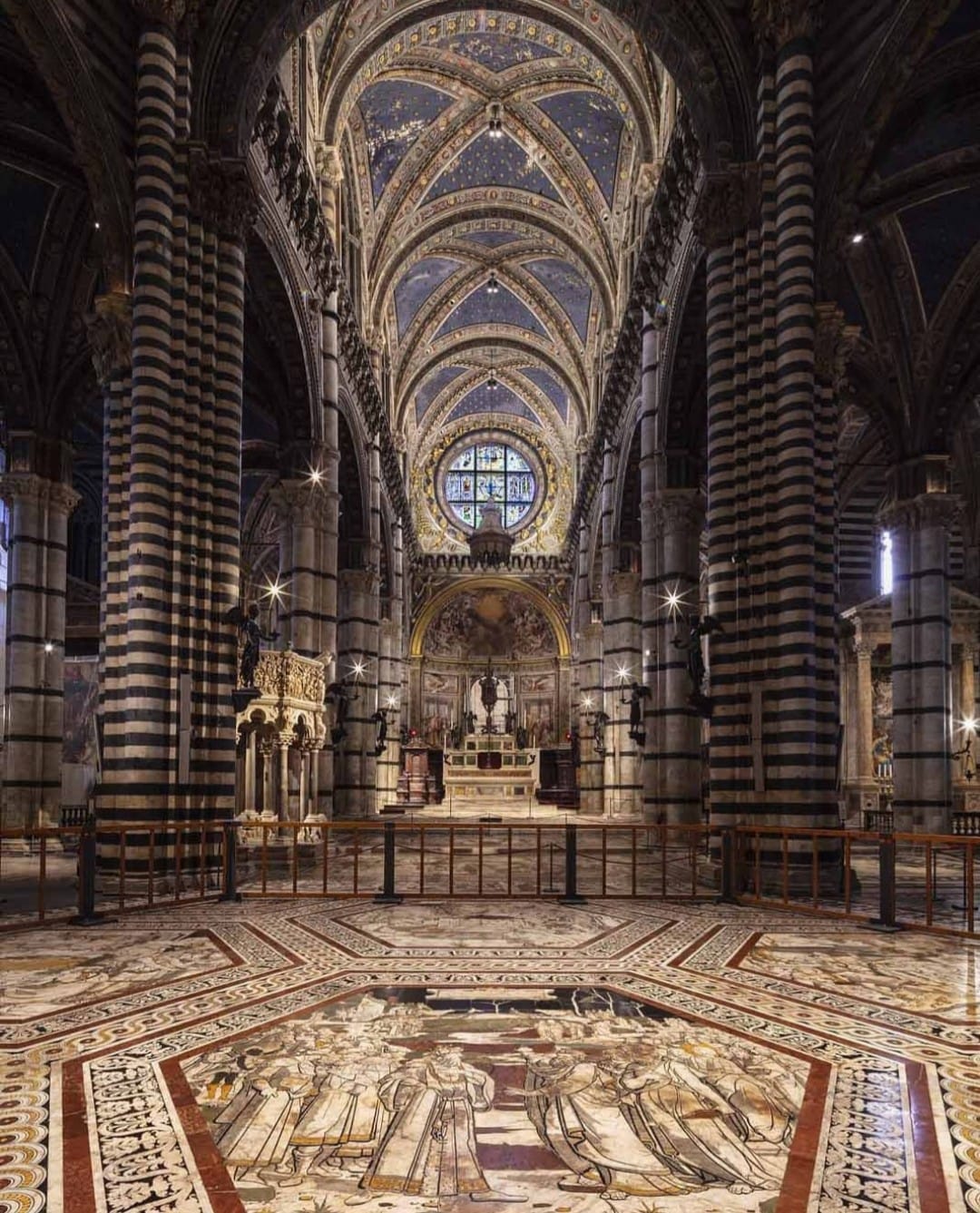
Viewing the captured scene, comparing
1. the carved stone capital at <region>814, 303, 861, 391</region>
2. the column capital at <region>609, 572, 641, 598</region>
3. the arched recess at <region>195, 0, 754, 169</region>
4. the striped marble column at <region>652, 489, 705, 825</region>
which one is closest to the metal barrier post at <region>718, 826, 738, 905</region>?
the carved stone capital at <region>814, 303, 861, 391</region>

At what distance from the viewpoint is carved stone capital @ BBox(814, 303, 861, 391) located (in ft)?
46.4

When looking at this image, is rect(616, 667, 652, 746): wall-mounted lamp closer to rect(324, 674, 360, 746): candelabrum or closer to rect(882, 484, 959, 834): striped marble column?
rect(882, 484, 959, 834): striped marble column

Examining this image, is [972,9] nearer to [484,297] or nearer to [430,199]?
[430,199]

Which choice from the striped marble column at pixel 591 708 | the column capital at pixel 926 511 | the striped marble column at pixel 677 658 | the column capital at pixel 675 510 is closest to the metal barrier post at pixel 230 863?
the striped marble column at pixel 677 658

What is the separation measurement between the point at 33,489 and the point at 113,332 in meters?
8.38

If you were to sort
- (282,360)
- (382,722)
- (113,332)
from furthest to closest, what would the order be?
(382,722), (282,360), (113,332)

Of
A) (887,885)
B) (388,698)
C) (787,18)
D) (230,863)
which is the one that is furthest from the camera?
(388,698)

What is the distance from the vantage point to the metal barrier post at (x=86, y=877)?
9.81 m

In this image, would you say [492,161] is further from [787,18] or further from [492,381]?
[787,18]

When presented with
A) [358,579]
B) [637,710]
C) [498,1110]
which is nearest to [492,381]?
[358,579]

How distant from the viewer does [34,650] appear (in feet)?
66.9

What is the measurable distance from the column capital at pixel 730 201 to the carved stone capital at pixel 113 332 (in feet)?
28.7

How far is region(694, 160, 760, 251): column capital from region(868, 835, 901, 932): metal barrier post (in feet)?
31.4

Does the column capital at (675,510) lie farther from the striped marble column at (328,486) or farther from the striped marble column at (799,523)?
the striped marble column at (799,523)
